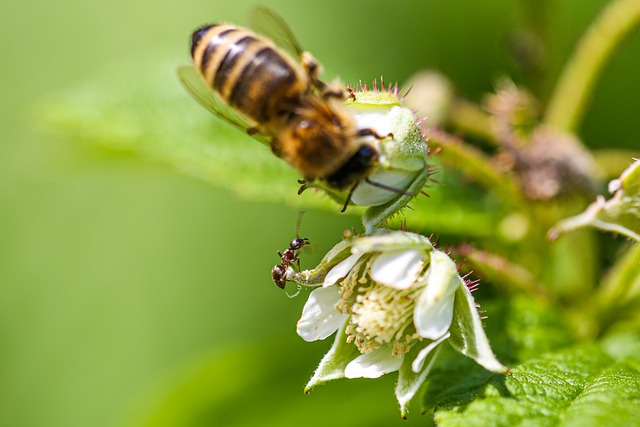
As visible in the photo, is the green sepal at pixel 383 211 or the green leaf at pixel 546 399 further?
the green sepal at pixel 383 211

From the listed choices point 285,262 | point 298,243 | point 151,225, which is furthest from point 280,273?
point 151,225

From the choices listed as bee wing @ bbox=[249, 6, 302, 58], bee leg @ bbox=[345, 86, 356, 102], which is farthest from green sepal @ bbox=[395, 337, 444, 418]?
bee wing @ bbox=[249, 6, 302, 58]

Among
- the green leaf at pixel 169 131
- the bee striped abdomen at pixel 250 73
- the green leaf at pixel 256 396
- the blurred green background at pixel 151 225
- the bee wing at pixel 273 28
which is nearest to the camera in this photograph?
the bee striped abdomen at pixel 250 73

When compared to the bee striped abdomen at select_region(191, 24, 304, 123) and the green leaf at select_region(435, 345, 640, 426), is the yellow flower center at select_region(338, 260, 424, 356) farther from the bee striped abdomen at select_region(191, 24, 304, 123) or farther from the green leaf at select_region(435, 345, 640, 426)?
the bee striped abdomen at select_region(191, 24, 304, 123)

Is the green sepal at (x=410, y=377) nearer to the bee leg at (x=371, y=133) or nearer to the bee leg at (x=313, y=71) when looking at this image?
the bee leg at (x=371, y=133)

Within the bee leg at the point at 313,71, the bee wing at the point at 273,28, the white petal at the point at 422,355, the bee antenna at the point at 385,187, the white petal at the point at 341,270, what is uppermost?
the bee wing at the point at 273,28

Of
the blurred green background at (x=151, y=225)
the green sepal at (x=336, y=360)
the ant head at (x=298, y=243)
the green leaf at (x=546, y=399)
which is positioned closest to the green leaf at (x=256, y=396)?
the blurred green background at (x=151, y=225)

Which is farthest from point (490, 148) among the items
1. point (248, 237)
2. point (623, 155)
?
point (248, 237)

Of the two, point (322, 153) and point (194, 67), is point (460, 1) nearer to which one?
point (194, 67)
